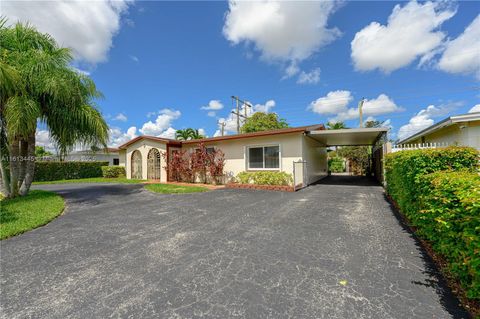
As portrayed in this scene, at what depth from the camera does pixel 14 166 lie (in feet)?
27.3

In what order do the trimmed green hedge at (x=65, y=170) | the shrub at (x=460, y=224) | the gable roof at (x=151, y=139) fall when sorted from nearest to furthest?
the shrub at (x=460, y=224) → the gable roof at (x=151, y=139) → the trimmed green hedge at (x=65, y=170)

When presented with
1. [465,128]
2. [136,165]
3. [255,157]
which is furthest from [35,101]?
[465,128]

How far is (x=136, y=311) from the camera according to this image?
2.13 meters

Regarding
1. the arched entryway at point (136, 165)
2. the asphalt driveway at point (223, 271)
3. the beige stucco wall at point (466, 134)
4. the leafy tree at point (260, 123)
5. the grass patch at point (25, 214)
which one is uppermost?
the leafy tree at point (260, 123)

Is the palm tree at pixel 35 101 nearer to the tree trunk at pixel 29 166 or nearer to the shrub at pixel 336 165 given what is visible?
the tree trunk at pixel 29 166

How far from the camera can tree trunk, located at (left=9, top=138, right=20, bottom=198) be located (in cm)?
818

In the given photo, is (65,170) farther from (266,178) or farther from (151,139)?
(266,178)

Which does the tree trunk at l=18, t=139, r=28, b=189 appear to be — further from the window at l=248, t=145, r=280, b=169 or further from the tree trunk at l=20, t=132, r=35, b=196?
the window at l=248, t=145, r=280, b=169

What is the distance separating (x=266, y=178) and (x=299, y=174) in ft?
5.67

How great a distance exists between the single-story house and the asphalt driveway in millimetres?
5706

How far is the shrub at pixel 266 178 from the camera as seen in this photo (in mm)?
10453

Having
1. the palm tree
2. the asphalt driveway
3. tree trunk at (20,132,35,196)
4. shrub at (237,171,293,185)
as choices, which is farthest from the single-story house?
tree trunk at (20,132,35,196)

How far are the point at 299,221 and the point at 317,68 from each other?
15.3 meters

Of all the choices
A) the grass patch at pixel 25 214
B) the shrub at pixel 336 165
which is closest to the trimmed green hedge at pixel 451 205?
the grass patch at pixel 25 214
